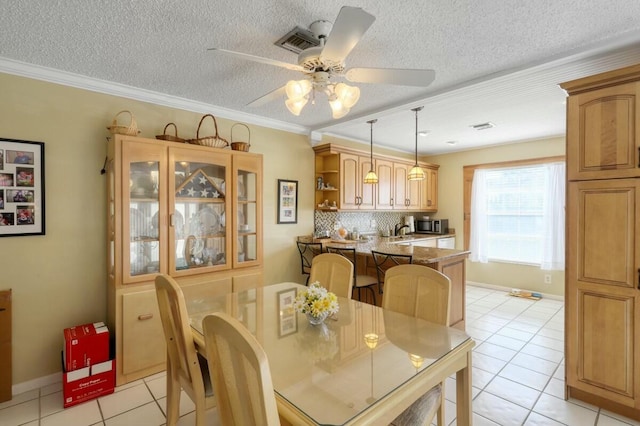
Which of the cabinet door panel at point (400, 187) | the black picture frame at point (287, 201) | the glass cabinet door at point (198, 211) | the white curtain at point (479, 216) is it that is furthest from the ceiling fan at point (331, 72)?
the white curtain at point (479, 216)

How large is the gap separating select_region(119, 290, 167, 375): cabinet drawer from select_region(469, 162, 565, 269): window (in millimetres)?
5080

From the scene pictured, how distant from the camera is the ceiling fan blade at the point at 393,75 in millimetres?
1677

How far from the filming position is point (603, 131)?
2092 mm

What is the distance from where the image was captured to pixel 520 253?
5137 millimetres

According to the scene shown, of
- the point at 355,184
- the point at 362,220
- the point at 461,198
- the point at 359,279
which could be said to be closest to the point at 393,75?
the point at 359,279

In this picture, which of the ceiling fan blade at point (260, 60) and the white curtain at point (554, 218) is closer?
the ceiling fan blade at point (260, 60)

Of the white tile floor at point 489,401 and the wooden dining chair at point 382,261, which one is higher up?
the wooden dining chair at point 382,261

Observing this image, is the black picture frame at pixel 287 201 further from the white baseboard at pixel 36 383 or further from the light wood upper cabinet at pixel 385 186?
the white baseboard at pixel 36 383

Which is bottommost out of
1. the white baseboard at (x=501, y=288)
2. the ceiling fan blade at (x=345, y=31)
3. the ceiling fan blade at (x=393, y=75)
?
the white baseboard at (x=501, y=288)

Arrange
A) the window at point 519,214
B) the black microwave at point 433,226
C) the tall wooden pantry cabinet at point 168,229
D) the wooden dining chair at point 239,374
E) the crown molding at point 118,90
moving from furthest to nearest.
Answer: the black microwave at point 433,226 < the window at point 519,214 < the tall wooden pantry cabinet at point 168,229 < the crown molding at point 118,90 < the wooden dining chair at point 239,374

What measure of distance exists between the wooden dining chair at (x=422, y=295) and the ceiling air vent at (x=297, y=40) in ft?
5.20

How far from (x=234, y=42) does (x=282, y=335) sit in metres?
1.85

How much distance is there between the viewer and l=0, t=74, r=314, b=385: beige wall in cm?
239

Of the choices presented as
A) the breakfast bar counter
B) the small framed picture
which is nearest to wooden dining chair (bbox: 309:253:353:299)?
the small framed picture
